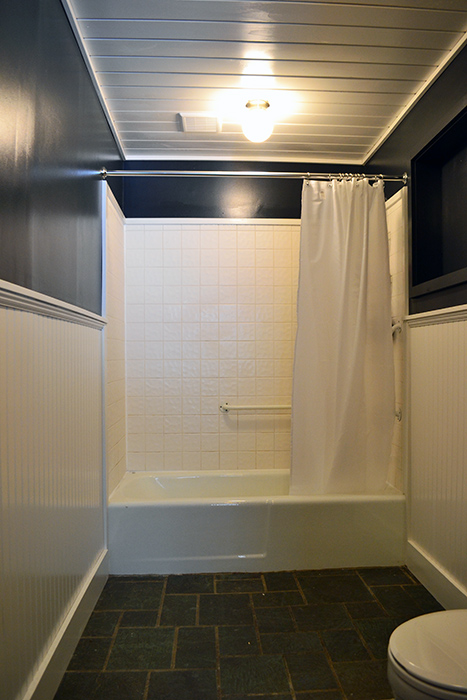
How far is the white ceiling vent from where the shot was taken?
2607mm

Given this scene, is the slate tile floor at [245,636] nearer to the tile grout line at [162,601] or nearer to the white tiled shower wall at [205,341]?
the tile grout line at [162,601]

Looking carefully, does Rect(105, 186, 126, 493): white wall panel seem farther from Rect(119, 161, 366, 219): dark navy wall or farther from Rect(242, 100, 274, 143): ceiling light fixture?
Rect(242, 100, 274, 143): ceiling light fixture

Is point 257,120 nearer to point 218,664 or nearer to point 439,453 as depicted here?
point 439,453

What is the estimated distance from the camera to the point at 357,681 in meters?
1.68

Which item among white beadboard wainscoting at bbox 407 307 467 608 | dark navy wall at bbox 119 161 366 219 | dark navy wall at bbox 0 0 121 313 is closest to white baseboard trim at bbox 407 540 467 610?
white beadboard wainscoting at bbox 407 307 467 608

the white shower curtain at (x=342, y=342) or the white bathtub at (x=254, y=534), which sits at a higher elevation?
the white shower curtain at (x=342, y=342)

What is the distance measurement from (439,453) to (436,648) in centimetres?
112

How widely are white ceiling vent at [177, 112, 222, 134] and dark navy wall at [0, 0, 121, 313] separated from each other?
20.1 inches

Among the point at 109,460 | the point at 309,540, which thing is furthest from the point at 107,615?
the point at 309,540

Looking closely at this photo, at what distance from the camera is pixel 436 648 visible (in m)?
1.24

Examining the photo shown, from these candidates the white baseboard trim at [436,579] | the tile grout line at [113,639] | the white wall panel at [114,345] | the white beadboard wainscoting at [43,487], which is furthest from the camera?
the white wall panel at [114,345]

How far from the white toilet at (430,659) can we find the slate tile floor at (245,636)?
469 mm

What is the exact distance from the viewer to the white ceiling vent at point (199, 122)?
103 inches

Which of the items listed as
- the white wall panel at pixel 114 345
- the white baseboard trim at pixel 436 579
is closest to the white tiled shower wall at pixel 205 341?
the white wall panel at pixel 114 345
